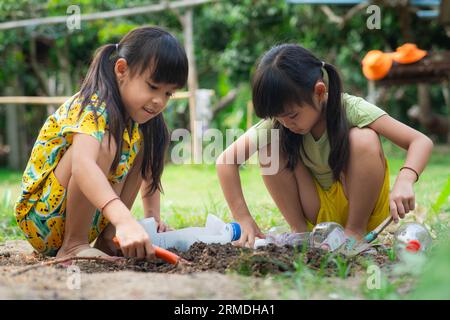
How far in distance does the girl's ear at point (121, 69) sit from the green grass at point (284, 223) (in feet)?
2.84

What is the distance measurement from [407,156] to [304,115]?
379 mm

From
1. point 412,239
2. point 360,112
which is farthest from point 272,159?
point 412,239

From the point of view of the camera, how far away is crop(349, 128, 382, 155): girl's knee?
7.31ft

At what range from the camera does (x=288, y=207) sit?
2467mm

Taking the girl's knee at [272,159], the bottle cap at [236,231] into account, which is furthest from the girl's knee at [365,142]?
the bottle cap at [236,231]

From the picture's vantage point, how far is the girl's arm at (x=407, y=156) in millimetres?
2057

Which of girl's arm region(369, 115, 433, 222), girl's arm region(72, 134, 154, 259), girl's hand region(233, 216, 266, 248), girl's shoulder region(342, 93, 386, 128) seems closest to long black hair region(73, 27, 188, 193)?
girl's arm region(72, 134, 154, 259)

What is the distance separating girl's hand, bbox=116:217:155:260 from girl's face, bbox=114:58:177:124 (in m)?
0.48

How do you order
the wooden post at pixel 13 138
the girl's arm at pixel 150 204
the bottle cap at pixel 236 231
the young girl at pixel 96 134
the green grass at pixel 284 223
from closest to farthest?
the green grass at pixel 284 223 < the young girl at pixel 96 134 < the bottle cap at pixel 236 231 < the girl's arm at pixel 150 204 < the wooden post at pixel 13 138

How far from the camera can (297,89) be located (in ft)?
7.04

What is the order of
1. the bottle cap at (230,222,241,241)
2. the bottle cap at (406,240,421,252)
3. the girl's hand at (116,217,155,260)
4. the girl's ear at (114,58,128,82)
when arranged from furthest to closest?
the bottle cap at (230,222,241,241) → the girl's ear at (114,58,128,82) → the bottle cap at (406,240,421,252) → the girl's hand at (116,217,155,260)

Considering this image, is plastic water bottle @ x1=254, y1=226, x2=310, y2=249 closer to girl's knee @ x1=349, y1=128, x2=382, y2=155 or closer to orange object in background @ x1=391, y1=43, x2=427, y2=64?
girl's knee @ x1=349, y1=128, x2=382, y2=155

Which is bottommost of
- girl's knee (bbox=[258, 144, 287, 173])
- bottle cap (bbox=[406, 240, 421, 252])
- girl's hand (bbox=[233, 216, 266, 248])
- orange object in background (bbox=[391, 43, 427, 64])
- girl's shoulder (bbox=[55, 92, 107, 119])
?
girl's hand (bbox=[233, 216, 266, 248])

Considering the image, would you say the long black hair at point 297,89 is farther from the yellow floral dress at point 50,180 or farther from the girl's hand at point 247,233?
the yellow floral dress at point 50,180
